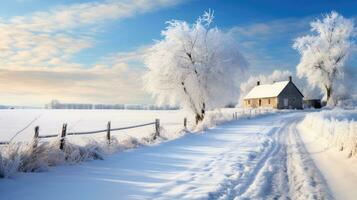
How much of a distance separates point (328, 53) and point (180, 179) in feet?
222

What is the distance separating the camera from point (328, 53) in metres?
69.2

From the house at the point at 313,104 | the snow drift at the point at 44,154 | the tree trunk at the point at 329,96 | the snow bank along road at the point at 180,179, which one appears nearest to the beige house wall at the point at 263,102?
the tree trunk at the point at 329,96

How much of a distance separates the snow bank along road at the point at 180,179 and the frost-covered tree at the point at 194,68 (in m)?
21.9

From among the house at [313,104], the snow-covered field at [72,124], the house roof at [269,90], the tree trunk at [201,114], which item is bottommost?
the snow-covered field at [72,124]

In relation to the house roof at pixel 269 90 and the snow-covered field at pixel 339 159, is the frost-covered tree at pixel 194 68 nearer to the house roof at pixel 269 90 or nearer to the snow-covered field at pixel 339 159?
the snow-covered field at pixel 339 159

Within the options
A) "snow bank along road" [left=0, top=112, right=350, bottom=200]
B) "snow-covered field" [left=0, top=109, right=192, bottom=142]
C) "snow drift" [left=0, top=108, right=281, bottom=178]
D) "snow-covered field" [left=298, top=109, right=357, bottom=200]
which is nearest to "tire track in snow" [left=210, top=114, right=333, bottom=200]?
"snow bank along road" [left=0, top=112, right=350, bottom=200]

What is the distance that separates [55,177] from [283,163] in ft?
23.5

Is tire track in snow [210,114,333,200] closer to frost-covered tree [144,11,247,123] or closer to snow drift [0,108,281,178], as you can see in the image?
snow drift [0,108,281,178]

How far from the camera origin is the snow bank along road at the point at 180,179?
25.0 ft

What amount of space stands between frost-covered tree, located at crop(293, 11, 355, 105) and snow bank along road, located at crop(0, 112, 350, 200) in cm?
6160

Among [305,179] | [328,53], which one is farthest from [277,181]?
[328,53]

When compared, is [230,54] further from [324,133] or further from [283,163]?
[283,163]

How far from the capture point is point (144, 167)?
36.0 feet

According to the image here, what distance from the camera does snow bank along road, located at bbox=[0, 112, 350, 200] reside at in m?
7.62
